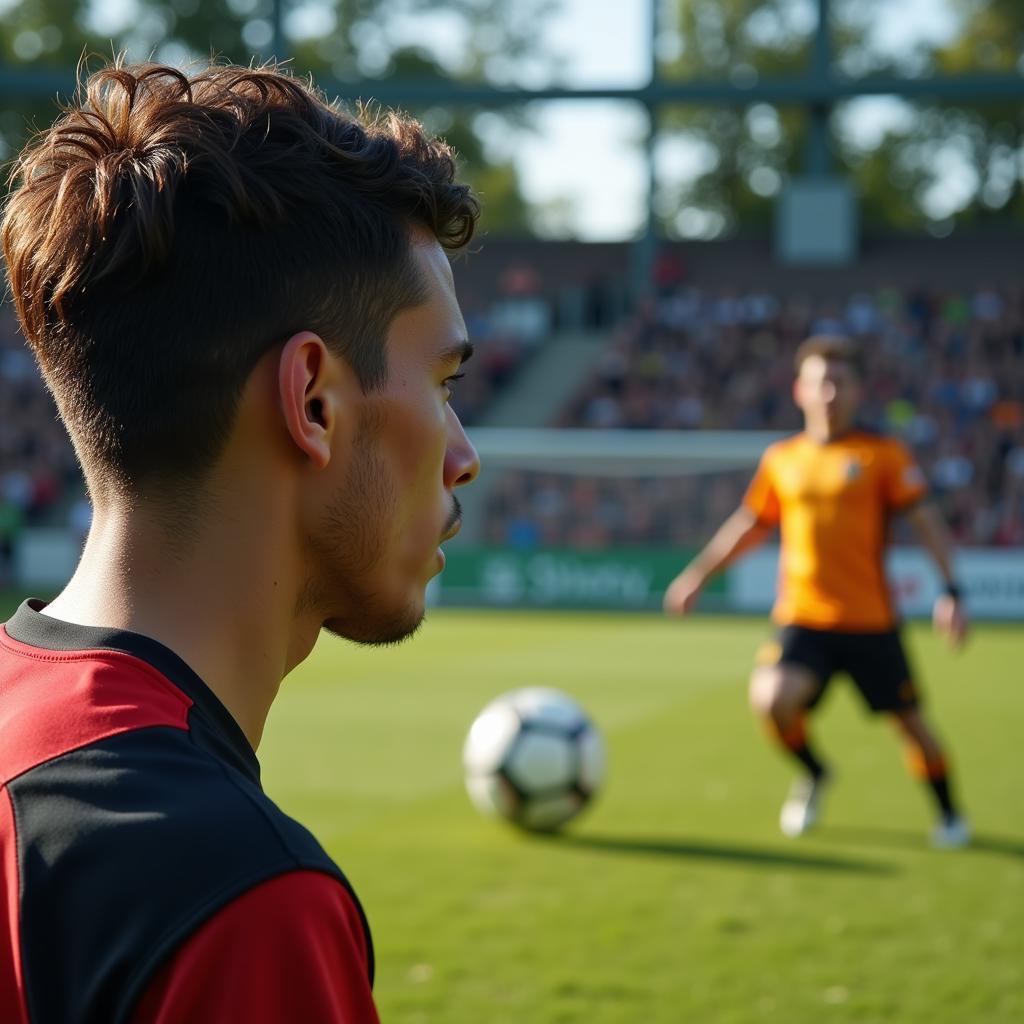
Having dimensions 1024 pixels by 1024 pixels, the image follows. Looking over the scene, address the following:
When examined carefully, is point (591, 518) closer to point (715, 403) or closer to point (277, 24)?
point (715, 403)

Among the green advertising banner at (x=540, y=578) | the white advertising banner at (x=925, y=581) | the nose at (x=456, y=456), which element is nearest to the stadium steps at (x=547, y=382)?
the green advertising banner at (x=540, y=578)

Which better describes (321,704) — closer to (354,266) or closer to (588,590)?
(588,590)

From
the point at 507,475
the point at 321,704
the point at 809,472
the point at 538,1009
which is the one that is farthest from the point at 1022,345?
the point at 538,1009

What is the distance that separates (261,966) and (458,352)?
2.36ft

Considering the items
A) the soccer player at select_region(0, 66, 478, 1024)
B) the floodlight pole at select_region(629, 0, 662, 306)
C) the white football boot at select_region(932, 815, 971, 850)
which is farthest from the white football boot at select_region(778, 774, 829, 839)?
the floodlight pole at select_region(629, 0, 662, 306)

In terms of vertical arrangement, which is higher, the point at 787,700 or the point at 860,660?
the point at 860,660

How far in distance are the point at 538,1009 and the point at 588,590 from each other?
626 inches

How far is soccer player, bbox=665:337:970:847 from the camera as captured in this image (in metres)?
7.29

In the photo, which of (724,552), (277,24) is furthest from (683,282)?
(724,552)

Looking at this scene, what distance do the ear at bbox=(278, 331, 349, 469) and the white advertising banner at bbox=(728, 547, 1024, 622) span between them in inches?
718

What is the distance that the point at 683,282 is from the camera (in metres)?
33.2

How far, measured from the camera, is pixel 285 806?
7914 mm

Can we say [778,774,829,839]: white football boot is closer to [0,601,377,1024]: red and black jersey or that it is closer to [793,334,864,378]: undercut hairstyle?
[793,334,864,378]: undercut hairstyle

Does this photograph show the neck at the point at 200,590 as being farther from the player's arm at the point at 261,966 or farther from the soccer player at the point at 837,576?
the soccer player at the point at 837,576
